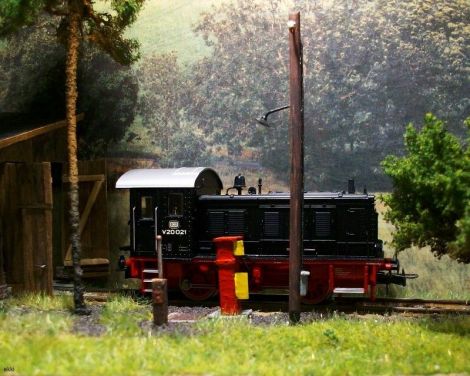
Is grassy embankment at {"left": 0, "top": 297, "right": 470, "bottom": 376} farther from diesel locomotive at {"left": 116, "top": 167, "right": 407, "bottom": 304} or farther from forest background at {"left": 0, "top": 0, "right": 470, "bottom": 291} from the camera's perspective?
forest background at {"left": 0, "top": 0, "right": 470, "bottom": 291}

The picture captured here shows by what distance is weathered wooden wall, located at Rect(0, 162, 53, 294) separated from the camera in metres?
14.9

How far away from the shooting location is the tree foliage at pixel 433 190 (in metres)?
10.3

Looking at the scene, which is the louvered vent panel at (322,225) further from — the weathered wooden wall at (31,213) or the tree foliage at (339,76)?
the weathered wooden wall at (31,213)

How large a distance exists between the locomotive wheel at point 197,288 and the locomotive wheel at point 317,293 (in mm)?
2419

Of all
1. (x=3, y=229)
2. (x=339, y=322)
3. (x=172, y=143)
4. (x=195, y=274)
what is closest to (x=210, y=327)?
(x=339, y=322)

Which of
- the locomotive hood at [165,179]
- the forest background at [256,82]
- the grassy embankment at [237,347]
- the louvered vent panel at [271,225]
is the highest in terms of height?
the forest background at [256,82]

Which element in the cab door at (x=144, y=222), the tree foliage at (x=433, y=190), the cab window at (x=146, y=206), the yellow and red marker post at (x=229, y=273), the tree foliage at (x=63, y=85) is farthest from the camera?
the tree foliage at (x=63, y=85)

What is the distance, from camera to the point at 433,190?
1071 centimetres

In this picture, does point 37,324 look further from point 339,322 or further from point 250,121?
point 250,121

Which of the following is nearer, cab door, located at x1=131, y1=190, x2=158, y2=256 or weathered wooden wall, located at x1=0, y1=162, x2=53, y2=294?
cab door, located at x1=131, y1=190, x2=158, y2=256

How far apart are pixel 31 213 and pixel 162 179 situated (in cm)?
359

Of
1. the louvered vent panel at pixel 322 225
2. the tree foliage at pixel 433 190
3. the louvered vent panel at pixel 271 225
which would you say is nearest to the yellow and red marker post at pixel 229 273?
the louvered vent panel at pixel 271 225

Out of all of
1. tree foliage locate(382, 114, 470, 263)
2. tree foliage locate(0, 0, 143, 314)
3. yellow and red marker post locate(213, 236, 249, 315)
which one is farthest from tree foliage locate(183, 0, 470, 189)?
yellow and red marker post locate(213, 236, 249, 315)

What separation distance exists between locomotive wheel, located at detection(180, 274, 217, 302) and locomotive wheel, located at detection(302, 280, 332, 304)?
7.94 ft
